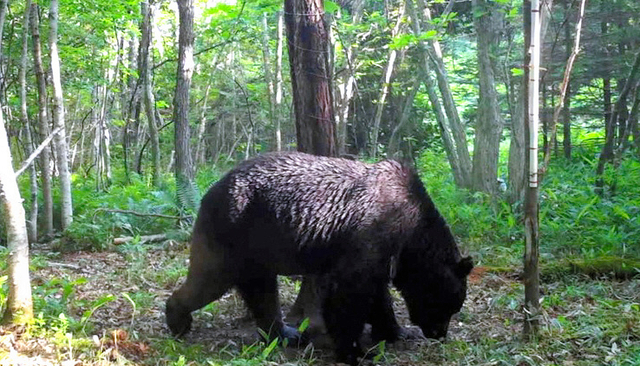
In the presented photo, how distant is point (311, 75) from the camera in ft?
22.1

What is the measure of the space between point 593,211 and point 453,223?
6.51 feet

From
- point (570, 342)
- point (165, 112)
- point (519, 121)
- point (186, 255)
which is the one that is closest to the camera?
point (570, 342)

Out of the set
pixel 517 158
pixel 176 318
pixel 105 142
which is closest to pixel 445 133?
pixel 517 158

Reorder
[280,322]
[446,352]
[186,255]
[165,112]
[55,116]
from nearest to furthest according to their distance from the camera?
[446,352]
[280,322]
[186,255]
[55,116]
[165,112]

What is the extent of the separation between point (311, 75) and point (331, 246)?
200 cm

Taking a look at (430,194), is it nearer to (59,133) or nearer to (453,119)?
(453,119)

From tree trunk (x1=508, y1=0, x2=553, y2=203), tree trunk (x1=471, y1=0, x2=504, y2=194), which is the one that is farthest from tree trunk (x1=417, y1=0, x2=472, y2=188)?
tree trunk (x1=508, y1=0, x2=553, y2=203)

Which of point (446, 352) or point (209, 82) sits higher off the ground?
point (209, 82)

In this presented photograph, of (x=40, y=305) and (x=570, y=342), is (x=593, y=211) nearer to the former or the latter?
(x=570, y=342)

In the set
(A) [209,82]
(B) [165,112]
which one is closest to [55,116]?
(A) [209,82]

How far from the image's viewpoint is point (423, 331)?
604 centimetres

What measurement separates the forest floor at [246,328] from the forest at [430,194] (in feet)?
0.08

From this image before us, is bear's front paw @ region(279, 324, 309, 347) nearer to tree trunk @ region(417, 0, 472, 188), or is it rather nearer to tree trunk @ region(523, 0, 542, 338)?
tree trunk @ region(523, 0, 542, 338)

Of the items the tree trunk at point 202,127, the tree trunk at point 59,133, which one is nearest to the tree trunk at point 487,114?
the tree trunk at point 59,133
